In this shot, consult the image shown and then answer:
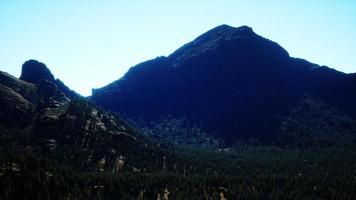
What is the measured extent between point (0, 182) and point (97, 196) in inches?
1610

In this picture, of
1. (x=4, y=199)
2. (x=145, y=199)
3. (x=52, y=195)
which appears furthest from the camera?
(x=145, y=199)

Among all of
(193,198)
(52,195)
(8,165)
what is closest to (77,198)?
(52,195)

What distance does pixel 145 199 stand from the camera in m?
198

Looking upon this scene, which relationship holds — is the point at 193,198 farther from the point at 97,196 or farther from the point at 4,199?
the point at 4,199

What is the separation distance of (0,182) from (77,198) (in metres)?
32.3

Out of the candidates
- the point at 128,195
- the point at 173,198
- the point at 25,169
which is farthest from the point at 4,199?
the point at 173,198

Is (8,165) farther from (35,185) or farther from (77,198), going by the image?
(77,198)

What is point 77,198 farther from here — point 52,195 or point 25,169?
point 25,169

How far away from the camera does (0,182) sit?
182000 millimetres

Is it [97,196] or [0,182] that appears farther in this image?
[97,196]

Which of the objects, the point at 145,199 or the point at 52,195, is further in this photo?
the point at 145,199

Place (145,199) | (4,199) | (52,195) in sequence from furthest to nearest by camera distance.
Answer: (145,199) → (52,195) → (4,199)

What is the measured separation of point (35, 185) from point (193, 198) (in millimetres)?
69668

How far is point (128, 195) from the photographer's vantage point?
7849 inches
